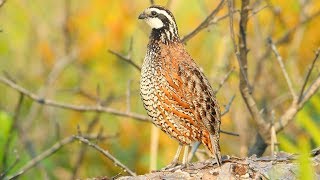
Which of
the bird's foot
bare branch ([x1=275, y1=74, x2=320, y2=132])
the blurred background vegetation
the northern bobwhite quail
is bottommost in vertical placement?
the bird's foot

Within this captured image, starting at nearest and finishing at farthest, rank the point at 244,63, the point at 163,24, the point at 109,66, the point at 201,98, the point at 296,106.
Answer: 1. the point at 201,98
2. the point at 163,24
3. the point at 244,63
4. the point at 296,106
5. the point at 109,66

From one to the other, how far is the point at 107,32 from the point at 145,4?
667 millimetres

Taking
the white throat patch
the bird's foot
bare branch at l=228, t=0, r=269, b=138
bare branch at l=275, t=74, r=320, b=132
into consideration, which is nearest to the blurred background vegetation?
bare branch at l=275, t=74, r=320, b=132

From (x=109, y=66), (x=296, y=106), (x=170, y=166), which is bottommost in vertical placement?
(x=170, y=166)

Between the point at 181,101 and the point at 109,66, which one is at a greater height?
the point at 109,66

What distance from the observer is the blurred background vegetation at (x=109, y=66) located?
21.7ft

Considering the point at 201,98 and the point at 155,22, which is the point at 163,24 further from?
the point at 201,98

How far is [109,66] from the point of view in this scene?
28.6 feet

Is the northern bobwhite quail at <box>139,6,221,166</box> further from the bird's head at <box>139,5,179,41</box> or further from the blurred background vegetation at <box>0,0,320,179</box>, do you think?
the blurred background vegetation at <box>0,0,320,179</box>

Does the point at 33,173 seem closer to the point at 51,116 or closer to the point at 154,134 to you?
the point at 51,116

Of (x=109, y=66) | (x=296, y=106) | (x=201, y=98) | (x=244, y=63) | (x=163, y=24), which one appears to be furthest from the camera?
(x=109, y=66)

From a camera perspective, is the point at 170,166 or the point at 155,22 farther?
the point at 155,22

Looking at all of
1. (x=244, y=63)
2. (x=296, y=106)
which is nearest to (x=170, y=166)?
(x=244, y=63)

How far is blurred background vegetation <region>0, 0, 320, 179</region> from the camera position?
6.62 meters
